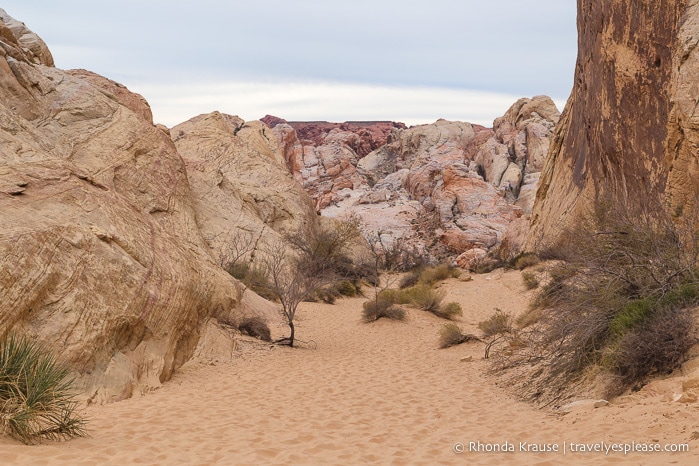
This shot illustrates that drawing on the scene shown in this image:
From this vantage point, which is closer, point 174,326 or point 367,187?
point 174,326

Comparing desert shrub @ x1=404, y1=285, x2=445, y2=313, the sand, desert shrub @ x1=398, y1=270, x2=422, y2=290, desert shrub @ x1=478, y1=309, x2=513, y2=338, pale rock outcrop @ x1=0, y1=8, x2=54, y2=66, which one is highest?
pale rock outcrop @ x1=0, y1=8, x2=54, y2=66

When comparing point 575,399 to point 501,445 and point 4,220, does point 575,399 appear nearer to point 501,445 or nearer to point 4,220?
point 501,445

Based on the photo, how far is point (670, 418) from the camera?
5984 millimetres

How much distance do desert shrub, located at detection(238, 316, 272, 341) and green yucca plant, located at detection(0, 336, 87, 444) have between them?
7812 mm

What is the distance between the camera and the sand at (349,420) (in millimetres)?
5773

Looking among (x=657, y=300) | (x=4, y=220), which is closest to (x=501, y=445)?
(x=657, y=300)

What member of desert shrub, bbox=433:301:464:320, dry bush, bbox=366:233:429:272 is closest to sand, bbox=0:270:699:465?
desert shrub, bbox=433:301:464:320

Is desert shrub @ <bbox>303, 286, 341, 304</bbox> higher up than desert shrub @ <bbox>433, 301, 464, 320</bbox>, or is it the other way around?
desert shrub @ <bbox>433, 301, 464, 320</bbox>

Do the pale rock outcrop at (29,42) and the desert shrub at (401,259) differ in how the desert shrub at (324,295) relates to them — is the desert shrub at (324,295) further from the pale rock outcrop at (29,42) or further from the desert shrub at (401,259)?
the pale rock outcrop at (29,42)

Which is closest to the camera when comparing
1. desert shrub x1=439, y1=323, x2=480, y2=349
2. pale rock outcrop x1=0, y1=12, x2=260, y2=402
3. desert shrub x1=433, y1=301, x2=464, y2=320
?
pale rock outcrop x1=0, y1=12, x2=260, y2=402

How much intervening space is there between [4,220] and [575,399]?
7.63 meters

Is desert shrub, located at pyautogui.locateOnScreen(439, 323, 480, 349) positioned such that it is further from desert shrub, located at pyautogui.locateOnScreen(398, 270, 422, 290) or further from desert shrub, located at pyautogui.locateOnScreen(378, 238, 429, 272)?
desert shrub, located at pyautogui.locateOnScreen(378, 238, 429, 272)

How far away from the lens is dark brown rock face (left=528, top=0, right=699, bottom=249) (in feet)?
43.7

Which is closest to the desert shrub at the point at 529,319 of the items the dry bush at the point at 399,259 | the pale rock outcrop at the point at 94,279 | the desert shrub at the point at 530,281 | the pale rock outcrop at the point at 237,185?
the desert shrub at the point at 530,281
